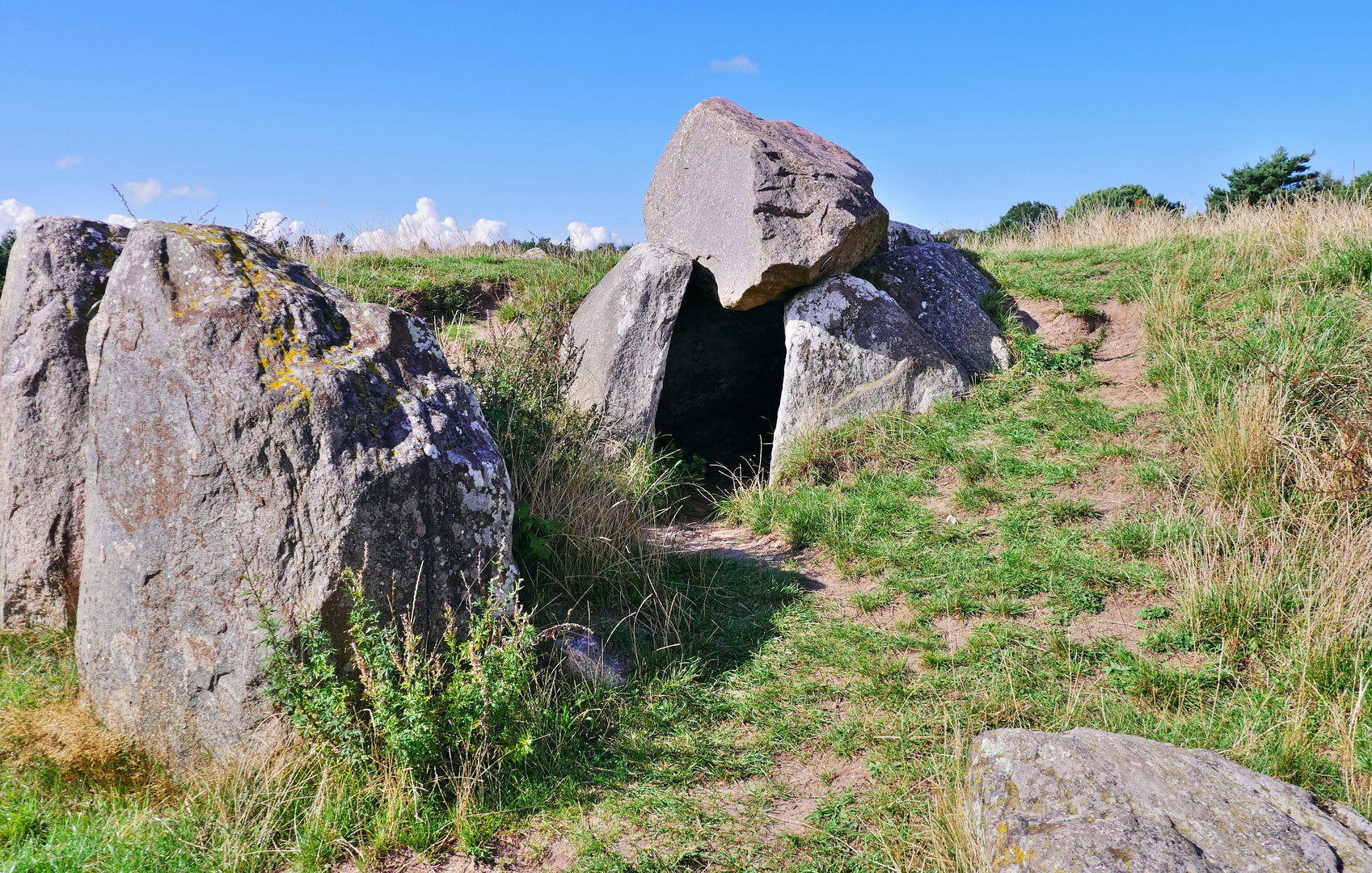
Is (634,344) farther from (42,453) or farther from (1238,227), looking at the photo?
(1238,227)

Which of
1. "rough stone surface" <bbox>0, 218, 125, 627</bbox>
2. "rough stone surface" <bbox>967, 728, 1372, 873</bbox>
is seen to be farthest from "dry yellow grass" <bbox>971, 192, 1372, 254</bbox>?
"rough stone surface" <bbox>0, 218, 125, 627</bbox>

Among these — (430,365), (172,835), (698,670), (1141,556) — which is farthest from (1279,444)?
(172,835)

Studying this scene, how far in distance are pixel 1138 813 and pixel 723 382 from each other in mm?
7238

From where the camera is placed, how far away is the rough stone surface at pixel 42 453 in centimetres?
435

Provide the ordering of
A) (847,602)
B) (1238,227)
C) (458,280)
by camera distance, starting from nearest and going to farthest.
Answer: (847,602) < (1238,227) < (458,280)

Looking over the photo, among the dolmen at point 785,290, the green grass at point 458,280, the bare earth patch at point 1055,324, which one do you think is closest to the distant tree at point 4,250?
the green grass at point 458,280

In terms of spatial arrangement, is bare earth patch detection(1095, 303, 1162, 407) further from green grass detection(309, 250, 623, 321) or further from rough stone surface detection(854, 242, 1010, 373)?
green grass detection(309, 250, 623, 321)

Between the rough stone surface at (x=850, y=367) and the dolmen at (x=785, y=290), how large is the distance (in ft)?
0.04

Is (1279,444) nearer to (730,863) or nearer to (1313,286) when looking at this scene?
(1313,286)

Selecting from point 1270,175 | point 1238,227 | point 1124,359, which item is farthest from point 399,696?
point 1270,175

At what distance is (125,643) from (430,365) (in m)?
1.78

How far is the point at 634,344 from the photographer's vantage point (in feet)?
26.3

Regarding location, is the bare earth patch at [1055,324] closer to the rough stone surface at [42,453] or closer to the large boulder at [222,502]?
the large boulder at [222,502]

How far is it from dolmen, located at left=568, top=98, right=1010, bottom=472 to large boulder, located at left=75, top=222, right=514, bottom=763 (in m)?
3.99
